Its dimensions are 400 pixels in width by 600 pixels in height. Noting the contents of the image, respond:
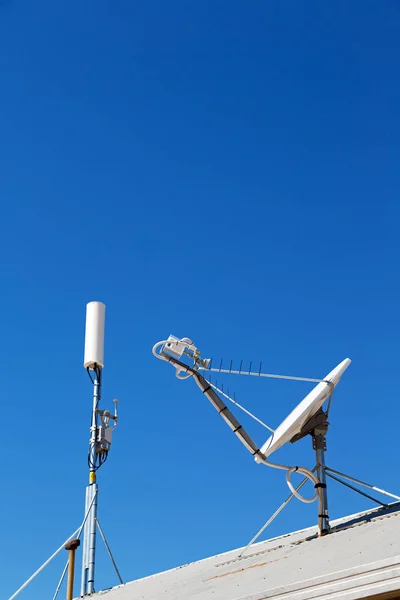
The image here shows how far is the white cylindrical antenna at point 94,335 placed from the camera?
18453 mm

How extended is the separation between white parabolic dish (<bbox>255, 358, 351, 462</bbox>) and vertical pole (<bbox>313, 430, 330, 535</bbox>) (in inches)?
13.6

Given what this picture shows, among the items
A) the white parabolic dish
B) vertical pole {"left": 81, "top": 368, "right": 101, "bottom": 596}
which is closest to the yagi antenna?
the white parabolic dish

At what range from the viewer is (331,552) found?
980 centimetres

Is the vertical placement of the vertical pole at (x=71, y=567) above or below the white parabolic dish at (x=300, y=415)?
below

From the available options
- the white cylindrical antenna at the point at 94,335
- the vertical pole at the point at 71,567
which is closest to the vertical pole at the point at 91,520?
the white cylindrical antenna at the point at 94,335

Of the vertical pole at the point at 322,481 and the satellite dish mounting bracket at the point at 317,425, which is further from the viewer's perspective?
the satellite dish mounting bracket at the point at 317,425

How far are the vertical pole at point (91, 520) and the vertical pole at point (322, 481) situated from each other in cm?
515

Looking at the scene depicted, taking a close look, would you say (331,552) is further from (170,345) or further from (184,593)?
(170,345)

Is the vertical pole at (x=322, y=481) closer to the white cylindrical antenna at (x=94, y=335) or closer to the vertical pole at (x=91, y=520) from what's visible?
the vertical pole at (x=91, y=520)

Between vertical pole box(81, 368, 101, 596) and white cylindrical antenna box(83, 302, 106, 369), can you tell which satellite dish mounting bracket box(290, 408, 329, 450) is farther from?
white cylindrical antenna box(83, 302, 106, 369)

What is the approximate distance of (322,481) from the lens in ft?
41.1

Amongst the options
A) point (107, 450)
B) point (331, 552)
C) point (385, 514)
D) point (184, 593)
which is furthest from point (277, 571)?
point (107, 450)

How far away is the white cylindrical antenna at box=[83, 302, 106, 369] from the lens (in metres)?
18.5

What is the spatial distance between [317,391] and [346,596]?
5470mm
